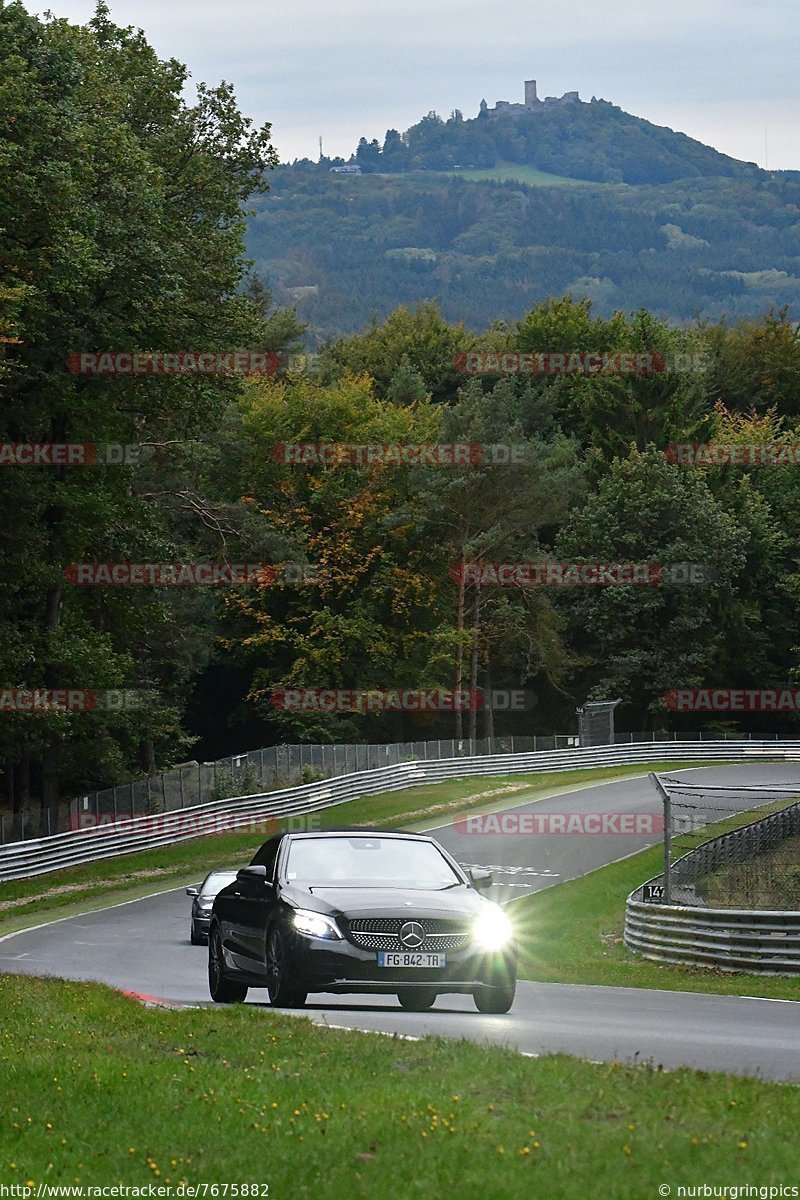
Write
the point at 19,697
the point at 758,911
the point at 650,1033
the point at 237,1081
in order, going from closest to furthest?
the point at 237,1081 < the point at 650,1033 < the point at 758,911 < the point at 19,697

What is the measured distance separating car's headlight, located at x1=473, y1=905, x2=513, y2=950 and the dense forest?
2149 cm

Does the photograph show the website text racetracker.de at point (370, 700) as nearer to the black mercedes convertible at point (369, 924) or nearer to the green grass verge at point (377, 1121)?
the black mercedes convertible at point (369, 924)

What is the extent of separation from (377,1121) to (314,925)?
5561 mm

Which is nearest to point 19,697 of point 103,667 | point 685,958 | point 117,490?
point 103,667

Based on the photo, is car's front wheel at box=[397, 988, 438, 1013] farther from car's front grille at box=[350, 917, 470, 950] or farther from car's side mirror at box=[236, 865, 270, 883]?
car's side mirror at box=[236, 865, 270, 883]

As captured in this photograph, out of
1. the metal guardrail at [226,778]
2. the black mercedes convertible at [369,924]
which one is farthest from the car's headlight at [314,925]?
the metal guardrail at [226,778]

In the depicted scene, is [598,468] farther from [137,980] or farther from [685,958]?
[137,980]

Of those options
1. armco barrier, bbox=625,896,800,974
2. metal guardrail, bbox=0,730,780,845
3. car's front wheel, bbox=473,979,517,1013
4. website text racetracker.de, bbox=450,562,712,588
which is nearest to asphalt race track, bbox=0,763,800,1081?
car's front wheel, bbox=473,979,517,1013

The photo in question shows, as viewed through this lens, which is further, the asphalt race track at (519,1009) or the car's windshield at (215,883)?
the car's windshield at (215,883)

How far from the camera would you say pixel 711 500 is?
8150 centimetres

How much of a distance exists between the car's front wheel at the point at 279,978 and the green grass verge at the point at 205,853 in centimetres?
1750

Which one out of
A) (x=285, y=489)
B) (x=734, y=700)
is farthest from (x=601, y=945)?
(x=734, y=700)

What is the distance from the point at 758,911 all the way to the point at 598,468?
66.4 m

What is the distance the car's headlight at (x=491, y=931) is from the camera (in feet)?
44.4
